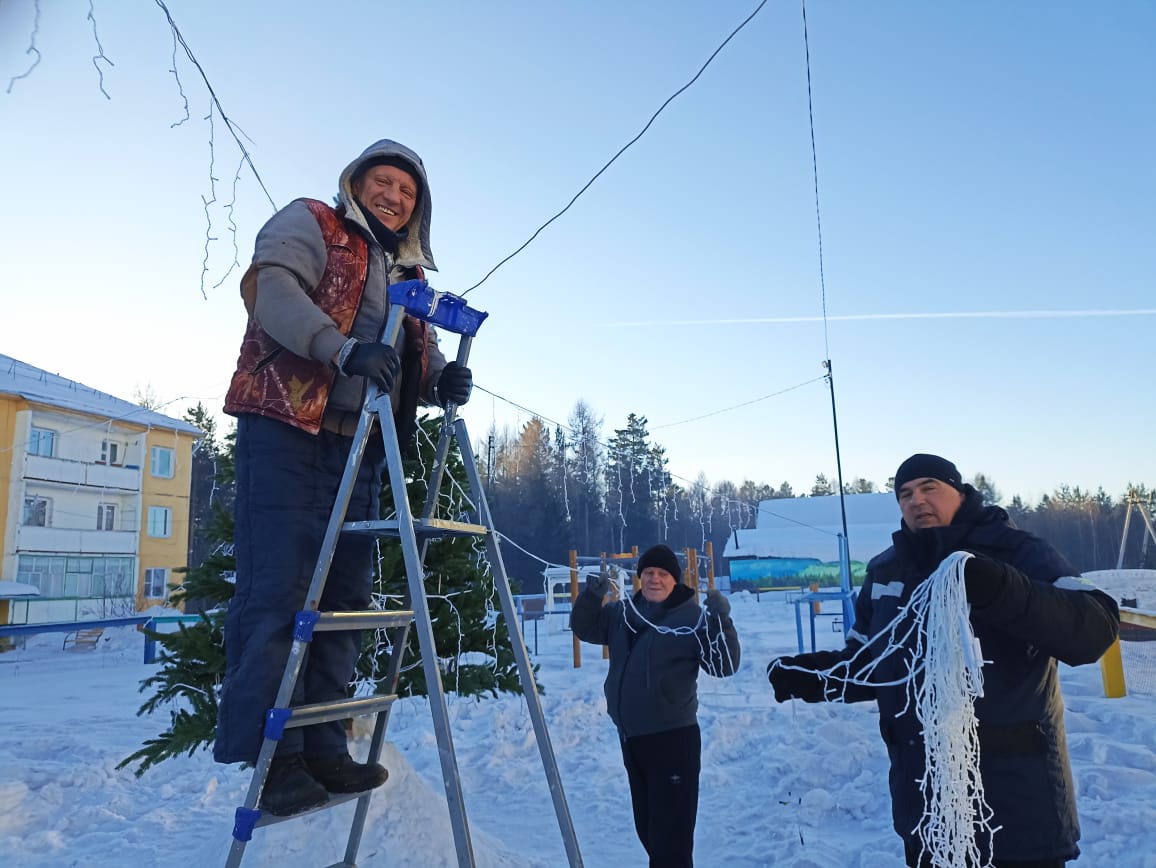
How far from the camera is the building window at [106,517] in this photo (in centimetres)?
2814

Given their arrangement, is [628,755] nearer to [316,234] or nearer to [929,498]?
[929,498]

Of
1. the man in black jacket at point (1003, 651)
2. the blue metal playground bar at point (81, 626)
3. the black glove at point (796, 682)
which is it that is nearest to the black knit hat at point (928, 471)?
the man in black jacket at point (1003, 651)

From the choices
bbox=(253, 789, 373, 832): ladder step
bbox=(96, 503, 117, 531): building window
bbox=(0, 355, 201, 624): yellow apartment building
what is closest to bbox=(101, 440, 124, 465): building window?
bbox=(0, 355, 201, 624): yellow apartment building

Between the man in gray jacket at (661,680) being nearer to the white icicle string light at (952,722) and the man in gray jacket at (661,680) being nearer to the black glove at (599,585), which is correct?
the black glove at (599,585)

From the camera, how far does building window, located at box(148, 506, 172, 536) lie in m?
30.0

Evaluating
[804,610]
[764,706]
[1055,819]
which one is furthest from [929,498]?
[804,610]

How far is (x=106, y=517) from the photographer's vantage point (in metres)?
28.5

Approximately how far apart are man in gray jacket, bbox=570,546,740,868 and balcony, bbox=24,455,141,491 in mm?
26123

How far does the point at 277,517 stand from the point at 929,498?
2.24 m

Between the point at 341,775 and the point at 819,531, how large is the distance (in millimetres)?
31358

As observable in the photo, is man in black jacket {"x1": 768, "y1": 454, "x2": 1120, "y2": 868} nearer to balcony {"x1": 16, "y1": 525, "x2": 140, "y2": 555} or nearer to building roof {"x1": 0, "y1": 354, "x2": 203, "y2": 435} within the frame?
building roof {"x1": 0, "y1": 354, "x2": 203, "y2": 435}

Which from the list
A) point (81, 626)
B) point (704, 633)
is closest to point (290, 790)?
point (704, 633)

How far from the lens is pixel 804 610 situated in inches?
1109

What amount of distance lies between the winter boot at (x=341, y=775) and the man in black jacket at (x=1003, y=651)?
1.57 m
